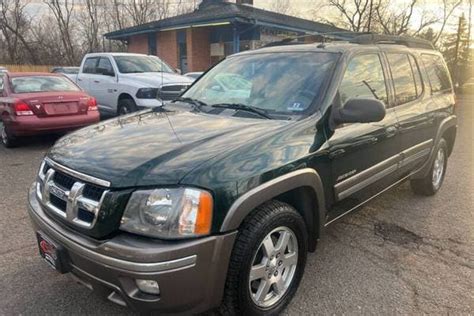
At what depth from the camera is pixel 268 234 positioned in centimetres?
253

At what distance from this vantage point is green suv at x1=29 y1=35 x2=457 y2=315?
2.17 m

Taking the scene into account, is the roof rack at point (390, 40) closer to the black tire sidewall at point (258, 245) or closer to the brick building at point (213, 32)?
the black tire sidewall at point (258, 245)

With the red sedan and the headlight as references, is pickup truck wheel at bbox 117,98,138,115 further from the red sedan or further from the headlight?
the red sedan

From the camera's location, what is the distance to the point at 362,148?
133 inches

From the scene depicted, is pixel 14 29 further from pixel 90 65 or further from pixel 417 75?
pixel 417 75

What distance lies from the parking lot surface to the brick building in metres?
14.5

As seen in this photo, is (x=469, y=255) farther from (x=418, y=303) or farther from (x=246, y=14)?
(x=246, y=14)

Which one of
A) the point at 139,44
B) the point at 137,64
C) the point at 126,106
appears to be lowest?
the point at 126,106

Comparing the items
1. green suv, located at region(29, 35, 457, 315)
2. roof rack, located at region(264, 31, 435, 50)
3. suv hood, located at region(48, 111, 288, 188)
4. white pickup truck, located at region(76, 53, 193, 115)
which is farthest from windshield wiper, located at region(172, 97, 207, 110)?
white pickup truck, located at region(76, 53, 193, 115)

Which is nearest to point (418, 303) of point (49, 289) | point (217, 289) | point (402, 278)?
point (402, 278)

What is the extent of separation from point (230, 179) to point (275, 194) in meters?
0.37

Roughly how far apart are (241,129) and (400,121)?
1878 mm

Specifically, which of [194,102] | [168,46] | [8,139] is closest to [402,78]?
[194,102]

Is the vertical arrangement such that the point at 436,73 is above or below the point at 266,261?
above
